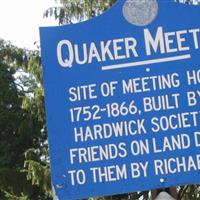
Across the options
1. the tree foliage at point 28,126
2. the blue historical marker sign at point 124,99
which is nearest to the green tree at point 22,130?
the tree foliage at point 28,126

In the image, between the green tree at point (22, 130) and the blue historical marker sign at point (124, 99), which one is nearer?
the blue historical marker sign at point (124, 99)

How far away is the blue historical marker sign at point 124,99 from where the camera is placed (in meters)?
2.69

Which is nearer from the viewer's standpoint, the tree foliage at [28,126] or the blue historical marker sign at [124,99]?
the blue historical marker sign at [124,99]

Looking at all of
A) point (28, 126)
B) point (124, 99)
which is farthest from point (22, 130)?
point (124, 99)

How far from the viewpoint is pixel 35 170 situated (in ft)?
37.0

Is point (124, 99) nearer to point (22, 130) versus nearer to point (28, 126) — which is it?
point (28, 126)

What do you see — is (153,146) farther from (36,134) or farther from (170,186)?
(36,134)

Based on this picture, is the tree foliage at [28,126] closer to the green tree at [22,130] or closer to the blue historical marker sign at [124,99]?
the green tree at [22,130]

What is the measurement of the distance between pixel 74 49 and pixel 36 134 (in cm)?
1991

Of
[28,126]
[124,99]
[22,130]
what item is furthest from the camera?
[22,130]

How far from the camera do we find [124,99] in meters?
2.78

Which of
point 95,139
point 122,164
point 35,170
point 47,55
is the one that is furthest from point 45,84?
point 35,170

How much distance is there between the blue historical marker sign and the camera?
2.69m

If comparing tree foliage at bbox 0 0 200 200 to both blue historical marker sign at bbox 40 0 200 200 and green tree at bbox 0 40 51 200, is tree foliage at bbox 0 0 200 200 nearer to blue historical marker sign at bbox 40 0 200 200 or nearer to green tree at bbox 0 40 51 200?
green tree at bbox 0 40 51 200
